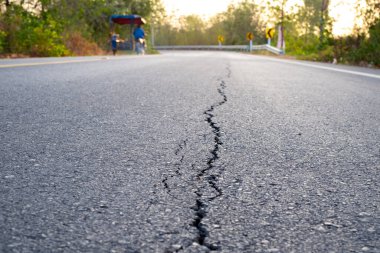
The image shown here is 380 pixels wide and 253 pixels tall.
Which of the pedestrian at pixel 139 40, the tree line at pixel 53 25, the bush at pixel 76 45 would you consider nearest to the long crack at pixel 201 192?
the tree line at pixel 53 25

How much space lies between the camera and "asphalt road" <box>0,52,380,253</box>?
1.16 meters

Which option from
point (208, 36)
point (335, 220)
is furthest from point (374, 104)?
point (208, 36)

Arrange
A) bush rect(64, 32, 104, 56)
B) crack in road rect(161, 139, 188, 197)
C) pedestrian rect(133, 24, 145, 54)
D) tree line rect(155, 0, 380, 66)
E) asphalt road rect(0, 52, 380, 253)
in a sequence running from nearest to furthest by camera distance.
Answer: asphalt road rect(0, 52, 380, 253), crack in road rect(161, 139, 188, 197), tree line rect(155, 0, 380, 66), bush rect(64, 32, 104, 56), pedestrian rect(133, 24, 145, 54)

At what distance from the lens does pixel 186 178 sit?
168 cm

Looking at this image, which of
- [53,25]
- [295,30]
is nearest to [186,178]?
[53,25]

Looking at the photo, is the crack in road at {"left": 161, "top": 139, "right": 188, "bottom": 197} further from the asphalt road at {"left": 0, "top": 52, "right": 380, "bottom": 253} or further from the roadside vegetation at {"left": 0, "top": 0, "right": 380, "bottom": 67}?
the roadside vegetation at {"left": 0, "top": 0, "right": 380, "bottom": 67}

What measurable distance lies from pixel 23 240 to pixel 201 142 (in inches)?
52.5

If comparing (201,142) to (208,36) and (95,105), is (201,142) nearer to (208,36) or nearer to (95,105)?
(95,105)

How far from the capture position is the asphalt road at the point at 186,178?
116cm

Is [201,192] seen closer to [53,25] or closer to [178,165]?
[178,165]

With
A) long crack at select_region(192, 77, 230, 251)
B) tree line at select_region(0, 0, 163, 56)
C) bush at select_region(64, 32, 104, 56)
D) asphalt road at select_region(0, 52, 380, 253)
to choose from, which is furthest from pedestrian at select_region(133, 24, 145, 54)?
long crack at select_region(192, 77, 230, 251)

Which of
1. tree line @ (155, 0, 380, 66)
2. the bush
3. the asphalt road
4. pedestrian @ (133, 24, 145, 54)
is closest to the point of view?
the asphalt road

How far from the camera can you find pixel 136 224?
1226 mm

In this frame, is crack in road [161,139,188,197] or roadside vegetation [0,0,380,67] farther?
roadside vegetation [0,0,380,67]
